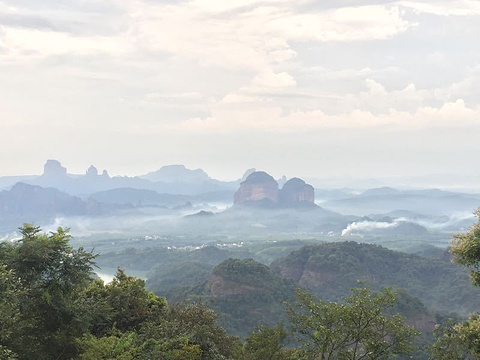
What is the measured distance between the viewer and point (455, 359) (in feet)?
73.4

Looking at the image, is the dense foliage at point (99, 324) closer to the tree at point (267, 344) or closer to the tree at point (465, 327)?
the tree at point (267, 344)

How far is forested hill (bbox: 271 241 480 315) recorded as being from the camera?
139 metres

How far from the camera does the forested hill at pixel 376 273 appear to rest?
13875 cm

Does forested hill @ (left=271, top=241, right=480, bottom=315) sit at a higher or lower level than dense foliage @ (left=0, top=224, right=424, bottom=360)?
lower

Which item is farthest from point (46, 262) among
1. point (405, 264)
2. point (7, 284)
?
point (405, 264)

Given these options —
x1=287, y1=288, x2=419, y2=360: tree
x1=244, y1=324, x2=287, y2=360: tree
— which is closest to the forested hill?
x1=244, y1=324, x2=287, y2=360: tree

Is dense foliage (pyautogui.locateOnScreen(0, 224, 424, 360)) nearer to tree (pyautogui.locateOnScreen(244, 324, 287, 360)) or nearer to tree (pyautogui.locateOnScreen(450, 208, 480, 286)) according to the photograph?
tree (pyautogui.locateOnScreen(244, 324, 287, 360))

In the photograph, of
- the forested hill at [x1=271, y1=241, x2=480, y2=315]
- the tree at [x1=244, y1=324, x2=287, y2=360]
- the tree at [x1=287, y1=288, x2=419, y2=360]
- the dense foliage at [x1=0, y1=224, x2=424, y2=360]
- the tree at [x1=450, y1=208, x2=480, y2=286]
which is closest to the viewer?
the tree at [x1=450, y1=208, x2=480, y2=286]

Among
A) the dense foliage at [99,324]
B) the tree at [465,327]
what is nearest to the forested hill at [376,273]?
the dense foliage at [99,324]

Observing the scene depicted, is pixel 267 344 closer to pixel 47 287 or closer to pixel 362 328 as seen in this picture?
pixel 362 328

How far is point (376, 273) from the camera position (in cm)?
15325

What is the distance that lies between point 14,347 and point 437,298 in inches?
5486

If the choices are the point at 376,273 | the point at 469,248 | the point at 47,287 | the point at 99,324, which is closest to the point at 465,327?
the point at 469,248

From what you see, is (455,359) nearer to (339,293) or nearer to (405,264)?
(339,293)
